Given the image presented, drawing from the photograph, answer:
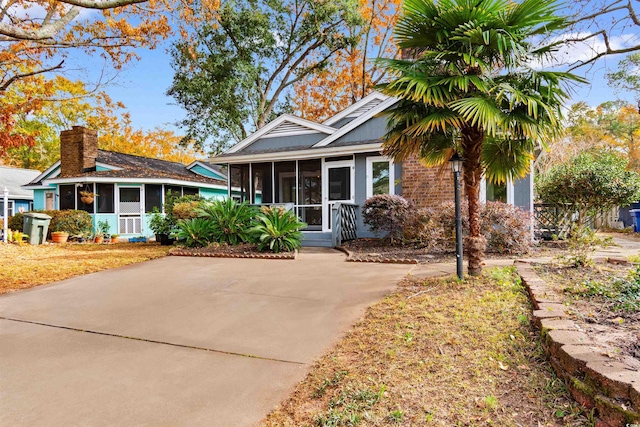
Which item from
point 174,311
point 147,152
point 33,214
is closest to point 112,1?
point 174,311

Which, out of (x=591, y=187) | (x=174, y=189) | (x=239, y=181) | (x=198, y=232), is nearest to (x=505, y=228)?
(x=591, y=187)

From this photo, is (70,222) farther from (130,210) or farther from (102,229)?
(130,210)

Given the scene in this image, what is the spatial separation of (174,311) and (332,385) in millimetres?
2874

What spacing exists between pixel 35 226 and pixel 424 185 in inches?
574

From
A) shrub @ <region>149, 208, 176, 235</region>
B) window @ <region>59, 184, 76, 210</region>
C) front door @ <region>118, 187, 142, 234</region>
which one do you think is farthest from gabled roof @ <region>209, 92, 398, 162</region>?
window @ <region>59, 184, 76, 210</region>

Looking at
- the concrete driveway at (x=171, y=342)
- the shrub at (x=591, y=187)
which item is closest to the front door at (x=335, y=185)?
the concrete driveway at (x=171, y=342)

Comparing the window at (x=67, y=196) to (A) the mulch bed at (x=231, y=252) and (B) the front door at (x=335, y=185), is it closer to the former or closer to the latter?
(A) the mulch bed at (x=231, y=252)

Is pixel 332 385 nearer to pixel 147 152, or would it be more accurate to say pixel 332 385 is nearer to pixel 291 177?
pixel 291 177

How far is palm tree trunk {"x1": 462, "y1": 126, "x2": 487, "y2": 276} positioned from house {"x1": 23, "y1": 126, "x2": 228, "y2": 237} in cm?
1521

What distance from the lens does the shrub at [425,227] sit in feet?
28.2

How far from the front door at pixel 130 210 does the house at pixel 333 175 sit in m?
6.63

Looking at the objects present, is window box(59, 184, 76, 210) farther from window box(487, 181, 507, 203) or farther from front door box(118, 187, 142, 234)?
window box(487, 181, 507, 203)

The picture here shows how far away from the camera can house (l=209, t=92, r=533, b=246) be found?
10.4 meters

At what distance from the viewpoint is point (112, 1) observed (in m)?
6.62
